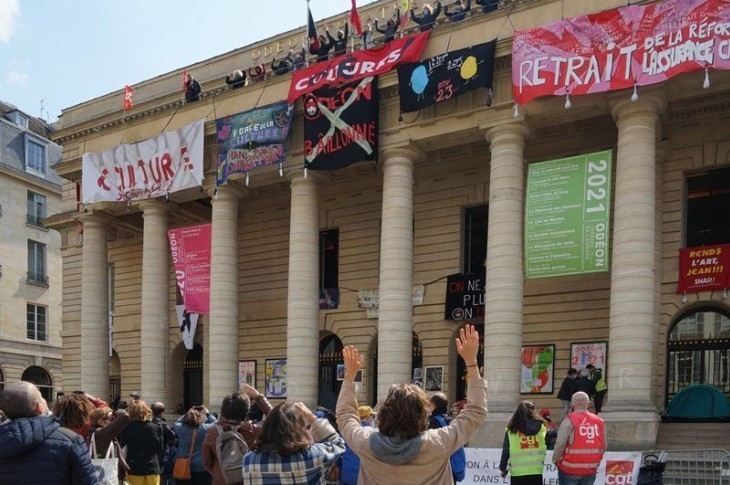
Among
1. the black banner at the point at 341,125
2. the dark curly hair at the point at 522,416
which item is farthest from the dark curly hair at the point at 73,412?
the black banner at the point at 341,125

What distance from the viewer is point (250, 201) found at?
27656 millimetres

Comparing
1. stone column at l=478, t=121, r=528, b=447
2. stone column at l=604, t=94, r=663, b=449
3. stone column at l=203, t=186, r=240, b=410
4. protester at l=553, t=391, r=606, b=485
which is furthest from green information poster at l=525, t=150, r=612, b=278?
stone column at l=203, t=186, r=240, b=410

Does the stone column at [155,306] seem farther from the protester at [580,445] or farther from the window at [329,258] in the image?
the protester at [580,445]

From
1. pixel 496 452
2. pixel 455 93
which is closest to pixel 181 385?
pixel 455 93

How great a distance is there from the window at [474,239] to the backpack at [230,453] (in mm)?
17349

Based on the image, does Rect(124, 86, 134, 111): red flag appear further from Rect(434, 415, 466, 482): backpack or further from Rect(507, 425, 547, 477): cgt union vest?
Rect(434, 415, 466, 482): backpack

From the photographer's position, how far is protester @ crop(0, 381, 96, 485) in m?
4.11

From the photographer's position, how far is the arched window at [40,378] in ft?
138

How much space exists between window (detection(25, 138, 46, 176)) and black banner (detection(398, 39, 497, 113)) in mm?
33461

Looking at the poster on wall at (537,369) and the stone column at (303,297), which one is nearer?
the poster on wall at (537,369)

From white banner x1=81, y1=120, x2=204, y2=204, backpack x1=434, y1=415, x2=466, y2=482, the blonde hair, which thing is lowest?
backpack x1=434, y1=415, x2=466, y2=482

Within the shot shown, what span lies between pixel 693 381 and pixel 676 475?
7348mm

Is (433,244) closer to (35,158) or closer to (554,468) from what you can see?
(554,468)

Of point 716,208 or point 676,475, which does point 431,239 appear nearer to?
point 716,208
